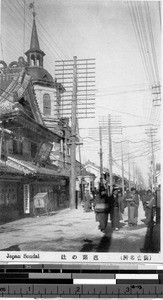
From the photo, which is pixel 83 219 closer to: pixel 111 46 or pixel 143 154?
pixel 143 154

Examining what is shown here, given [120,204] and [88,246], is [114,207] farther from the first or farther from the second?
[88,246]

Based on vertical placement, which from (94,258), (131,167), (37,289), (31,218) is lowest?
(37,289)

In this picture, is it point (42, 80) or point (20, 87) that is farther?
point (20, 87)

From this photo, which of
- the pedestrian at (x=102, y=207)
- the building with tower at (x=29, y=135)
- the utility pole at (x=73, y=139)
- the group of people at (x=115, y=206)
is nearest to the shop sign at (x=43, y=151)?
the building with tower at (x=29, y=135)

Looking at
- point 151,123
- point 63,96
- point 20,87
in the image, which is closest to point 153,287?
point 151,123

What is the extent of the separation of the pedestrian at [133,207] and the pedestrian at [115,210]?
13cm

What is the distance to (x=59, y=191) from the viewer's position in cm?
465

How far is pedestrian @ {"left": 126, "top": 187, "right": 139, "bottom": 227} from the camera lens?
155 inches

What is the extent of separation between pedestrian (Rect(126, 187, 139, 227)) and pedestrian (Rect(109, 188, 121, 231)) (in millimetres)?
135

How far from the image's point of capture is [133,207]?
166 inches

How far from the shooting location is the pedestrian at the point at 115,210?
154 inches

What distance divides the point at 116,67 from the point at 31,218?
2112 millimetres

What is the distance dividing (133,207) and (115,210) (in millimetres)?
295

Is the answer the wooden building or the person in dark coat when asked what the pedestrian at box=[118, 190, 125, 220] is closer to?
the person in dark coat
